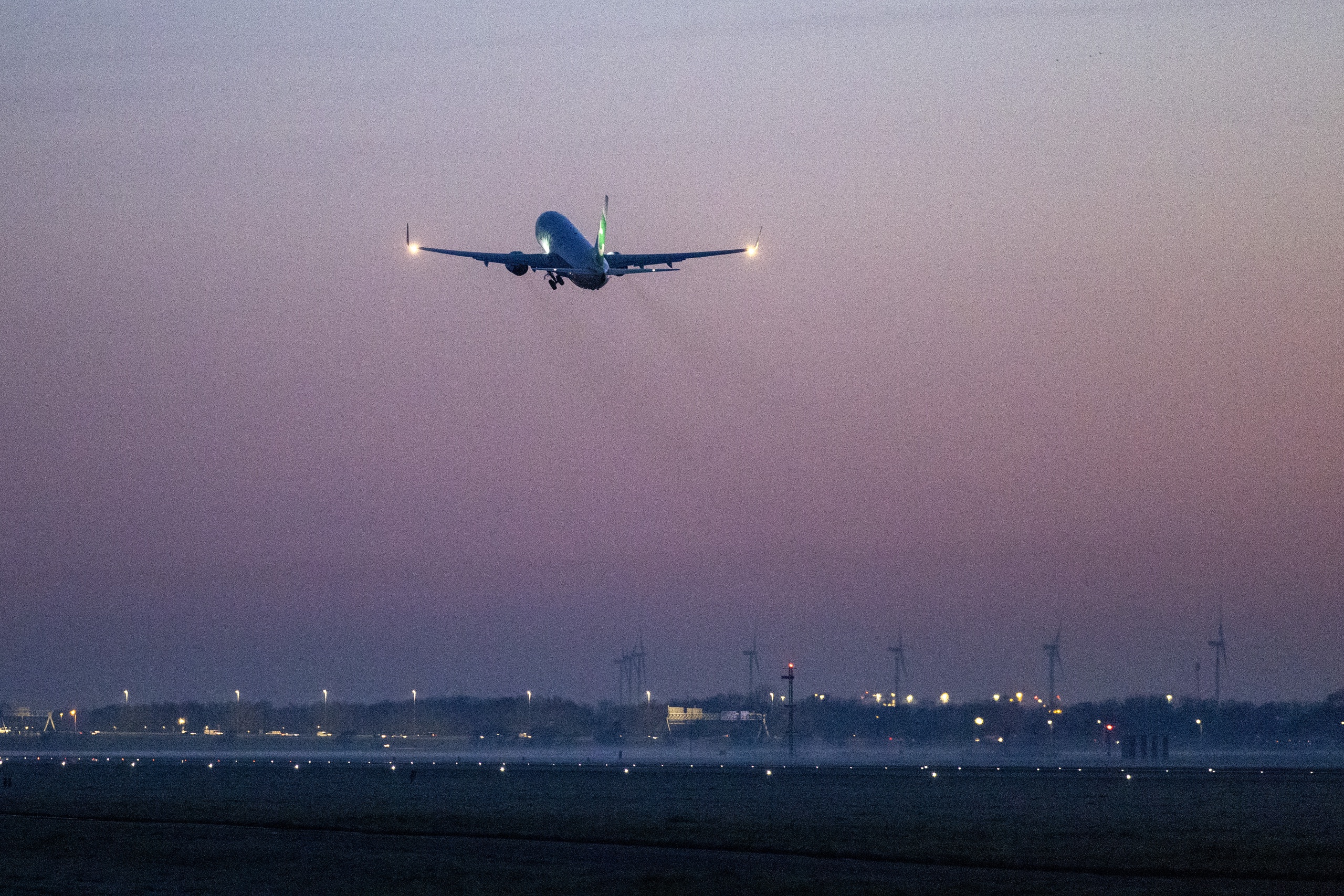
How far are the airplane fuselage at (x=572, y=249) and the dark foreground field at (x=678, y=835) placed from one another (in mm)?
29476

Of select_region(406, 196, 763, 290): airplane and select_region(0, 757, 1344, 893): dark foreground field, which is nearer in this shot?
select_region(0, 757, 1344, 893): dark foreground field

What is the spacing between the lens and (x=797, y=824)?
6912 centimetres

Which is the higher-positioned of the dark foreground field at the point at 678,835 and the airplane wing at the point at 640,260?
the airplane wing at the point at 640,260

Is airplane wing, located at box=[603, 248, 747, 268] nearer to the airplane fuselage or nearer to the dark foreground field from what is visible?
the airplane fuselage

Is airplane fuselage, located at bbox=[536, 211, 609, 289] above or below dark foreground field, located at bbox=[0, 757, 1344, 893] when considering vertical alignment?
above

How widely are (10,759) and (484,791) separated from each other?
93.4 m

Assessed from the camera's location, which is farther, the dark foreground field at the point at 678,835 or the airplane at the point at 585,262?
the airplane at the point at 585,262

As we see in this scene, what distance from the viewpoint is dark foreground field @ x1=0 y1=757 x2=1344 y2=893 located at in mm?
48500

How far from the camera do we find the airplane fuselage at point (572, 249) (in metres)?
87.9

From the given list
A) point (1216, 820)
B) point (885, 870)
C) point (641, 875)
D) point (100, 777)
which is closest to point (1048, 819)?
point (1216, 820)

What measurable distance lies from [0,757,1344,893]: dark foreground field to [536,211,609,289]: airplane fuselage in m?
29.5

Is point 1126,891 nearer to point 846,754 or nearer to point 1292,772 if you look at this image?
point 1292,772

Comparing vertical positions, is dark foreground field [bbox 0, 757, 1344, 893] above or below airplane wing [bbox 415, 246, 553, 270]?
below

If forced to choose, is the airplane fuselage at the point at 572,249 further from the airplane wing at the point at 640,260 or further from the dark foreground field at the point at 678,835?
the dark foreground field at the point at 678,835
